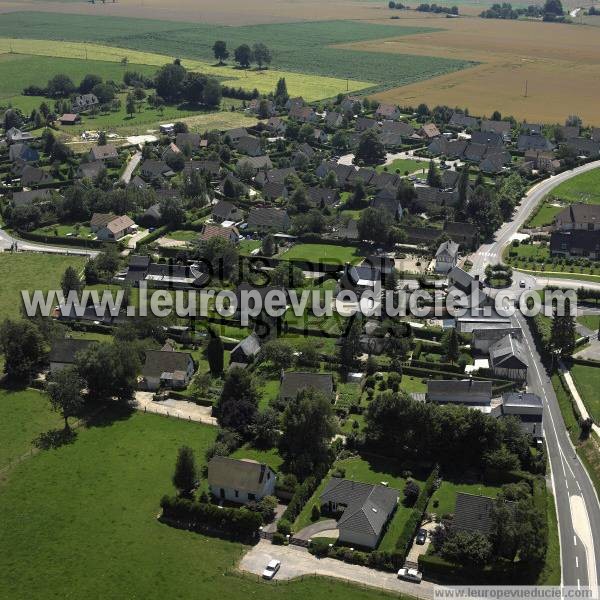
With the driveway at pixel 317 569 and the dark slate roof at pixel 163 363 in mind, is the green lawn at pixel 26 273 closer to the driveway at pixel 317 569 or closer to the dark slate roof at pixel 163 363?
the dark slate roof at pixel 163 363

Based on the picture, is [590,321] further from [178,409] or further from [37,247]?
[37,247]

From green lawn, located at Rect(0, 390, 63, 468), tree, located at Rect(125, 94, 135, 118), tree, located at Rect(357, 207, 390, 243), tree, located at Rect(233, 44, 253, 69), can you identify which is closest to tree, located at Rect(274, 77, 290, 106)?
tree, located at Rect(125, 94, 135, 118)

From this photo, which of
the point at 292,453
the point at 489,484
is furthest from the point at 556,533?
the point at 292,453

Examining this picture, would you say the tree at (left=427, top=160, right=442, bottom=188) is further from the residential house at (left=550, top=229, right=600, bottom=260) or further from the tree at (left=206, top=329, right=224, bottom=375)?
the tree at (left=206, top=329, right=224, bottom=375)

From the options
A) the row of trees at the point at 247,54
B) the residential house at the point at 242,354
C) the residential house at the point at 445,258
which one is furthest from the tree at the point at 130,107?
the residential house at the point at 242,354

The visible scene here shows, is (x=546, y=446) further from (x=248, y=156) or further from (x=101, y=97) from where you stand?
(x=101, y=97)

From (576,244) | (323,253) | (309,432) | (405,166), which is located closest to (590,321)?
(576,244)

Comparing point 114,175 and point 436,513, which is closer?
point 436,513
